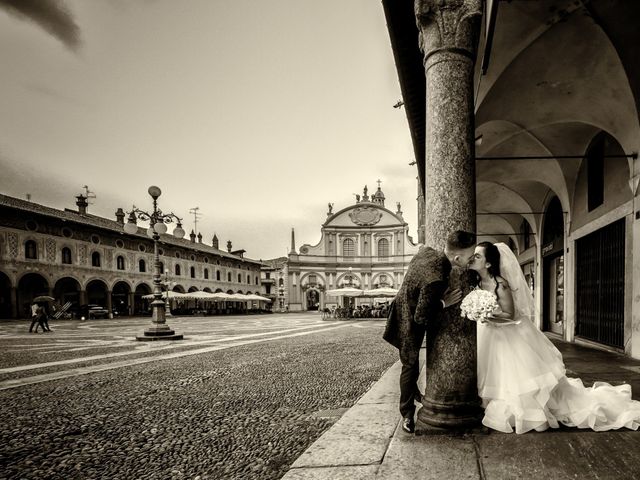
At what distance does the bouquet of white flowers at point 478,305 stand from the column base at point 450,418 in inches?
26.9

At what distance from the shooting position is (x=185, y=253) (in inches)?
1650

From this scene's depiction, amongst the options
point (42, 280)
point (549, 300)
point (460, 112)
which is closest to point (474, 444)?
point (460, 112)

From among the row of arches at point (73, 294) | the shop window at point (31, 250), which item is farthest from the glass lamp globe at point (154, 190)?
the shop window at point (31, 250)

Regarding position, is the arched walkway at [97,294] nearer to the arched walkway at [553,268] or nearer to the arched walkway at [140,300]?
the arched walkway at [140,300]

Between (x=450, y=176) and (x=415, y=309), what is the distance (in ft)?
3.56

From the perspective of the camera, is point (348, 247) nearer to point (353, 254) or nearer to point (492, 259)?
point (353, 254)

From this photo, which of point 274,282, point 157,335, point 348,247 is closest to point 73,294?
point 157,335

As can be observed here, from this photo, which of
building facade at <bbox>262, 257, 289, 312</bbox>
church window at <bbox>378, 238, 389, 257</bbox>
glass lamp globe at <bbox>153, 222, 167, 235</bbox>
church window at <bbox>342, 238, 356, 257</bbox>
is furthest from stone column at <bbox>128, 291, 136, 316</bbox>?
building facade at <bbox>262, 257, 289, 312</bbox>

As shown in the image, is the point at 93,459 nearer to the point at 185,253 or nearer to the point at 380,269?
the point at 185,253

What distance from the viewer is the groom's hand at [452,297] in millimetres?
2846

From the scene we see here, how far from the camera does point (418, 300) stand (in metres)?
2.77

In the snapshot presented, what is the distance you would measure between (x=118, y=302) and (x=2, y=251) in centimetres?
1299

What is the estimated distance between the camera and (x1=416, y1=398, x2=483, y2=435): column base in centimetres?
279

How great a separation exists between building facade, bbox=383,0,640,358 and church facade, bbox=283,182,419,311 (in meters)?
42.4
